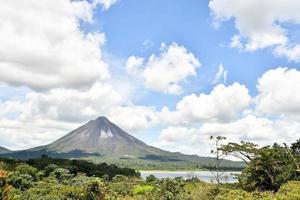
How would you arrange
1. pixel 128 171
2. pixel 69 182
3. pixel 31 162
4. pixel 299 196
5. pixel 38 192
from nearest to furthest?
pixel 299 196 → pixel 38 192 → pixel 69 182 → pixel 31 162 → pixel 128 171

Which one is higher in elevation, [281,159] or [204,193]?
[281,159]

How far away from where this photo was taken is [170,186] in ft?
152

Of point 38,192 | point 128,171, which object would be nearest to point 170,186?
point 38,192

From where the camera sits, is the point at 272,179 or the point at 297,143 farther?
the point at 297,143

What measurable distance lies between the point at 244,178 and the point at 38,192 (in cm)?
2369

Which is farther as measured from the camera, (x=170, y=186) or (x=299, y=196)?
(x=170, y=186)

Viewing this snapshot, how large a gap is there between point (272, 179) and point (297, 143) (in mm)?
17652

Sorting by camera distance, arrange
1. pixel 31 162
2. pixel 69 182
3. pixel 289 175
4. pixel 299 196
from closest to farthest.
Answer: pixel 299 196 < pixel 289 175 < pixel 69 182 < pixel 31 162

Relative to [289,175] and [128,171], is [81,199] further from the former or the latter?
[128,171]

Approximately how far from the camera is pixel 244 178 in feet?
159

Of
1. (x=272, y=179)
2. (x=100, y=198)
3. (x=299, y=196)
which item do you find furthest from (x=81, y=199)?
(x=272, y=179)

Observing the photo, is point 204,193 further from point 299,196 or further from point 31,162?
point 31,162

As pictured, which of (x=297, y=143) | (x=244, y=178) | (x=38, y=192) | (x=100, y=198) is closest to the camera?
(x=100, y=198)

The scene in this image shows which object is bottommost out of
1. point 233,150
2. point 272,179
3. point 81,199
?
point 81,199
